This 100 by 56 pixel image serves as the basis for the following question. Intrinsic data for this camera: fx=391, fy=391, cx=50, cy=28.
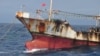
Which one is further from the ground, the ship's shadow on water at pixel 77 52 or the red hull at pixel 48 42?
the red hull at pixel 48 42

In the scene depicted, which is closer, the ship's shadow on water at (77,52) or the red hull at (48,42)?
the ship's shadow on water at (77,52)

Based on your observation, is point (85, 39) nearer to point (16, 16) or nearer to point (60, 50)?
point (60, 50)

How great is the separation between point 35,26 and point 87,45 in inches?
295

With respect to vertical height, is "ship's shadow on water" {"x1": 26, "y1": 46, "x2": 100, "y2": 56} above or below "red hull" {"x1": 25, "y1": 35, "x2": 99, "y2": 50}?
below

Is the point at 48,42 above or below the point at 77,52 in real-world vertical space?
above

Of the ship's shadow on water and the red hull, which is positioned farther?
the red hull

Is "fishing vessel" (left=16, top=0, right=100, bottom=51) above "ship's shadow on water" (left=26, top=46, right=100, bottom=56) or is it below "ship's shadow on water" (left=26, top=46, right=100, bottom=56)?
above

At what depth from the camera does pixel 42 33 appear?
156 feet

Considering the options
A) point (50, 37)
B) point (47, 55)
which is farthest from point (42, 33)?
point (47, 55)

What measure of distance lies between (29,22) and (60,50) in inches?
204

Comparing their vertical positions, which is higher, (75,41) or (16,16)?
(16,16)

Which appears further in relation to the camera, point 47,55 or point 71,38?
point 71,38

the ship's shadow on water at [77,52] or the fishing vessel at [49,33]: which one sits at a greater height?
the fishing vessel at [49,33]

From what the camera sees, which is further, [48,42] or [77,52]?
[77,52]
